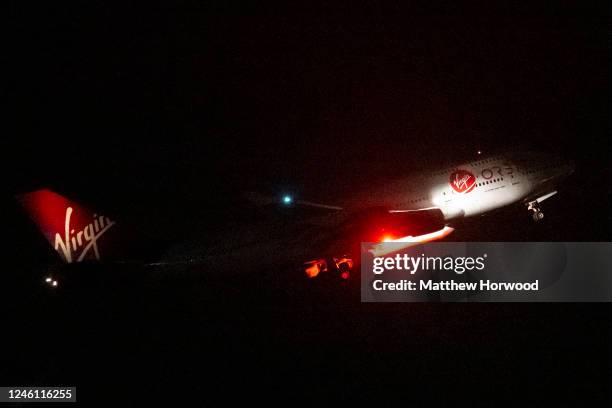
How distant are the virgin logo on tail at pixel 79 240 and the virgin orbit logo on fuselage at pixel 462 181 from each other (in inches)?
534

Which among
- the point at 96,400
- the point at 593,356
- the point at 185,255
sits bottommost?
the point at 96,400

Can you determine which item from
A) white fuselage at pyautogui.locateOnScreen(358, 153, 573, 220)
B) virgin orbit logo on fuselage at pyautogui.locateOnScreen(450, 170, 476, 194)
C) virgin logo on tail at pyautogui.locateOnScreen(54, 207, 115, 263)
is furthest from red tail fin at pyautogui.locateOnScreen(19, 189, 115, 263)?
virgin orbit logo on fuselage at pyautogui.locateOnScreen(450, 170, 476, 194)

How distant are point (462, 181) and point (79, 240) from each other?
48.8 feet

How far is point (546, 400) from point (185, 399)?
951 cm

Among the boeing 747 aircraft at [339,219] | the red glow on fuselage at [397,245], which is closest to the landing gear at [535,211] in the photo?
the boeing 747 aircraft at [339,219]

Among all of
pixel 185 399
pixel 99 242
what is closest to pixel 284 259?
pixel 99 242

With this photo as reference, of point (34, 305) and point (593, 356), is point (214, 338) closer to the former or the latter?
point (34, 305)

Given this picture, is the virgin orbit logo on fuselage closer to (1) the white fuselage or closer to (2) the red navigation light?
(1) the white fuselage

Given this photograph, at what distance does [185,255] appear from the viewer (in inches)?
859

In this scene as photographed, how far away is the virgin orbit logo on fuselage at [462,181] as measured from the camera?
2456cm

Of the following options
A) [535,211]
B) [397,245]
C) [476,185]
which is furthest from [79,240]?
[535,211]

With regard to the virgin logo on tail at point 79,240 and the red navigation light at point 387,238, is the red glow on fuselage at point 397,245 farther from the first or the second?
the virgin logo on tail at point 79,240

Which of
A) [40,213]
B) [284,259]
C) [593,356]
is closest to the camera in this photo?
[593,356]

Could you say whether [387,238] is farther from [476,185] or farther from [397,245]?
[476,185]
